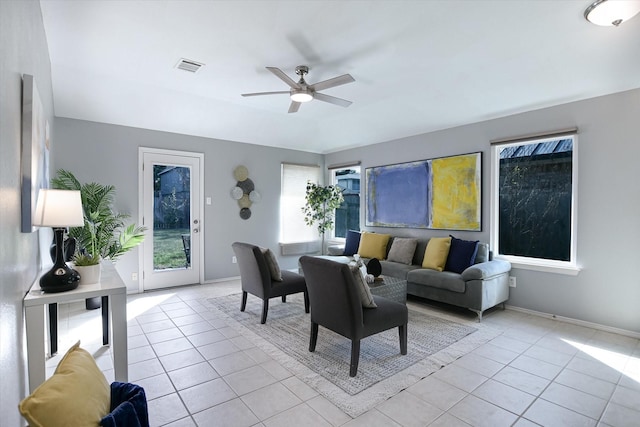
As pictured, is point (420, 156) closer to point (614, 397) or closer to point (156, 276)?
point (614, 397)

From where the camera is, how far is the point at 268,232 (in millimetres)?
6211

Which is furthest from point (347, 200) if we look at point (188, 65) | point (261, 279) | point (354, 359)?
point (354, 359)

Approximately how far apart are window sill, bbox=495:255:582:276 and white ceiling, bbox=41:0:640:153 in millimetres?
1846

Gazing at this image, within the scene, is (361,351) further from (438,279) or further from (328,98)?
(328,98)

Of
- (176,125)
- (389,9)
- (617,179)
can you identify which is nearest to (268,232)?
(176,125)

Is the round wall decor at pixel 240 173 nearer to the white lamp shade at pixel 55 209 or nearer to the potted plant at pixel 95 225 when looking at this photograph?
the potted plant at pixel 95 225

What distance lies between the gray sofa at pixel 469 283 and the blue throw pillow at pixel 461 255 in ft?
0.31

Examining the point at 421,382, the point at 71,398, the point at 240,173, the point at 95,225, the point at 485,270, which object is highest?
the point at 240,173

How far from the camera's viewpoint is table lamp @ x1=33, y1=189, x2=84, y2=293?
175cm

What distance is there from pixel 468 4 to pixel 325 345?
3.01 meters

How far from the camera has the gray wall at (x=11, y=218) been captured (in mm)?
1149

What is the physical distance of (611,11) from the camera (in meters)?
2.28

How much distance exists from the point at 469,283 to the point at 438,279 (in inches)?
14.5

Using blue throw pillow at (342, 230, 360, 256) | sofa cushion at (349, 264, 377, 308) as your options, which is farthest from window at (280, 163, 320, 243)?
sofa cushion at (349, 264, 377, 308)
